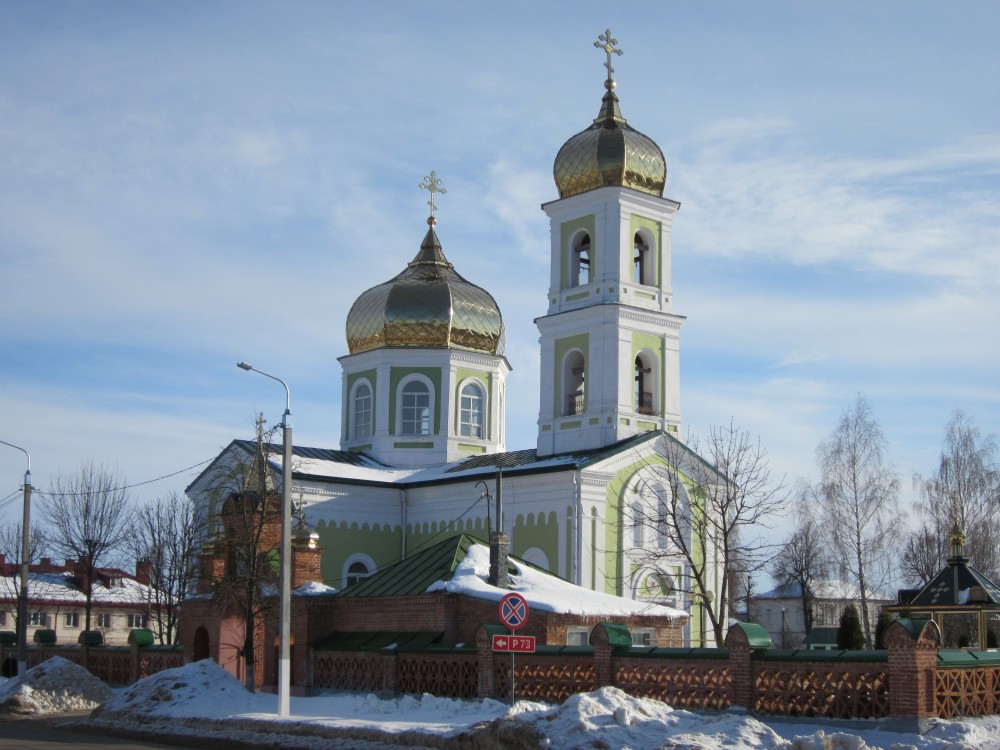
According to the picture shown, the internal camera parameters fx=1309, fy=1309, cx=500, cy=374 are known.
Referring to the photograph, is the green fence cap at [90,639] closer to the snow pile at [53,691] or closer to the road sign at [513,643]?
the snow pile at [53,691]

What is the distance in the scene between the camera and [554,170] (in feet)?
117

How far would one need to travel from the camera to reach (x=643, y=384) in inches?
1366

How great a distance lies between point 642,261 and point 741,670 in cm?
1986

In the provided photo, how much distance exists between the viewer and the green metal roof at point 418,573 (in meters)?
22.1

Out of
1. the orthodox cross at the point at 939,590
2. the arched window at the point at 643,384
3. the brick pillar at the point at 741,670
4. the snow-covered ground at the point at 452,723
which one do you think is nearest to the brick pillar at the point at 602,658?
the snow-covered ground at the point at 452,723

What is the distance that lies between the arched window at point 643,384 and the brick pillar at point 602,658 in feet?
54.0

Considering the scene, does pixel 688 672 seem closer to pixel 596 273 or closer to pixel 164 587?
pixel 596 273

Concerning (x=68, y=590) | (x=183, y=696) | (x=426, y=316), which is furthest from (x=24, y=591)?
(x=68, y=590)

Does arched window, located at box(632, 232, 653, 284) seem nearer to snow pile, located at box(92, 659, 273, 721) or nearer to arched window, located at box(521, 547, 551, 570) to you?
arched window, located at box(521, 547, 551, 570)

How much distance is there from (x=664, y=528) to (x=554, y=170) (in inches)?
398

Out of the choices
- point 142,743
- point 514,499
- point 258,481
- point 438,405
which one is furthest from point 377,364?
point 142,743

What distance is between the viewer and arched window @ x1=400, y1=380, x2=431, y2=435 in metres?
39.3

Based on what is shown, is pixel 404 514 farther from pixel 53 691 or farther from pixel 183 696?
pixel 183 696

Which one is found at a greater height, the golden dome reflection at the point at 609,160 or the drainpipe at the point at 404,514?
the golden dome reflection at the point at 609,160
